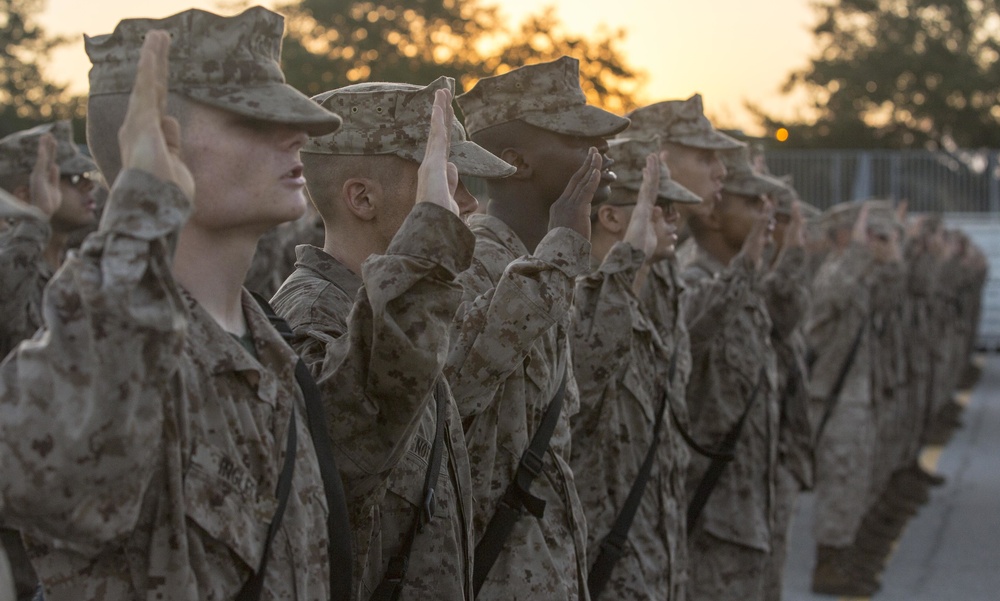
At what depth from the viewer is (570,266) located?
3.71m

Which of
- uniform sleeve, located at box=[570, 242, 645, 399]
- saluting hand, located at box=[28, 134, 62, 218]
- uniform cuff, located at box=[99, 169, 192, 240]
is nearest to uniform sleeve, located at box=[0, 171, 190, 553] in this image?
uniform cuff, located at box=[99, 169, 192, 240]

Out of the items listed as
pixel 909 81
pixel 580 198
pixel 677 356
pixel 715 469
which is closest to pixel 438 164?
pixel 580 198

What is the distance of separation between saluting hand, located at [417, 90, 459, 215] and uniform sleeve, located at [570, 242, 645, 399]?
1.62 m

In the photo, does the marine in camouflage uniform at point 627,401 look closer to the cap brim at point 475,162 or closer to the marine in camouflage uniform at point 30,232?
the cap brim at point 475,162

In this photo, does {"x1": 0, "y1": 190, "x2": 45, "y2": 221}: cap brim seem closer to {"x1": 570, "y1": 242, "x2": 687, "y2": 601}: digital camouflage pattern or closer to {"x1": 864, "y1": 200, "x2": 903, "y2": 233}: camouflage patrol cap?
{"x1": 570, "y1": 242, "x2": 687, "y2": 601}: digital camouflage pattern

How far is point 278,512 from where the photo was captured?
8.17 feet

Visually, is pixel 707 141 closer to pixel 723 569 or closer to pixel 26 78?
pixel 723 569

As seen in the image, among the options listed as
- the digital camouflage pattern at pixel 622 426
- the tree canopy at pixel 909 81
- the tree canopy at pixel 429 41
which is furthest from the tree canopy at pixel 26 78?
the digital camouflage pattern at pixel 622 426

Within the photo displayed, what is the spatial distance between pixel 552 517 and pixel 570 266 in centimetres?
79

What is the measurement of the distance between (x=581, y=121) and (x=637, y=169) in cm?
114

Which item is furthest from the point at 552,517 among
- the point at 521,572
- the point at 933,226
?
the point at 933,226

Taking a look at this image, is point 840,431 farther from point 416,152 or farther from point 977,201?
point 977,201

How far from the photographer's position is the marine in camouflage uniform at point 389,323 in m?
2.88

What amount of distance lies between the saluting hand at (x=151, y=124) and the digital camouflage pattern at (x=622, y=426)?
253 centimetres
